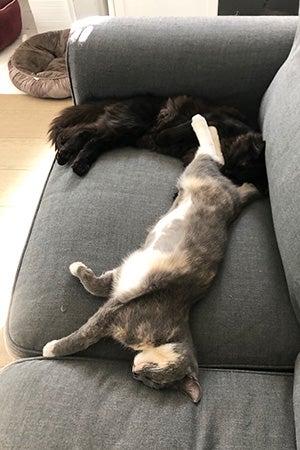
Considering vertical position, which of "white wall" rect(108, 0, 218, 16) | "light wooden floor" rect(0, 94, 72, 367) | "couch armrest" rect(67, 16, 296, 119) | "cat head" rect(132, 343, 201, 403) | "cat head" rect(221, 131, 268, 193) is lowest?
"light wooden floor" rect(0, 94, 72, 367)

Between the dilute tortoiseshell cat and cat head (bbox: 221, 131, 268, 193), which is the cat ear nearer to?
the dilute tortoiseshell cat

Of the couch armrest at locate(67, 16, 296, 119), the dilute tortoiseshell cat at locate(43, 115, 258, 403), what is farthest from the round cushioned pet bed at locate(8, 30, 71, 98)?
the dilute tortoiseshell cat at locate(43, 115, 258, 403)

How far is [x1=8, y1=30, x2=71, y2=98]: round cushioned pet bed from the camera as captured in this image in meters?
2.41

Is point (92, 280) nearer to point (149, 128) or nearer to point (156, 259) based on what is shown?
point (156, 259)

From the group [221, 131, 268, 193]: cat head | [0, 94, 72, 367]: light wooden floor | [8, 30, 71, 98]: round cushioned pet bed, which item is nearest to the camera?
[221, 131, 268, 193]: cat head

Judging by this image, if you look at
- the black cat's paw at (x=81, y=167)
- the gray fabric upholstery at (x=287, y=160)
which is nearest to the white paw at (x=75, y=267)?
the black cat's paw at (x=81, y=167)

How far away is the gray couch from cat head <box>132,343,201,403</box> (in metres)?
0.03

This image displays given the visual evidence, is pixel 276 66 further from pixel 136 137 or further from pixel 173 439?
pixel 173 439

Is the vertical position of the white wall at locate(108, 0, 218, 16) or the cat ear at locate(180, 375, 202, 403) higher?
the white wall at locate(108, 0, 218, 16)

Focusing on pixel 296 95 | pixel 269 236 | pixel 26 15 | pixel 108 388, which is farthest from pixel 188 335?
pixel 26 15

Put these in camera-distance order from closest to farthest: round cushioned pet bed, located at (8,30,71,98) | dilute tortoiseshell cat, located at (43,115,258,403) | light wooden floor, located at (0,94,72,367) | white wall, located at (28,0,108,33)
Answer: dilute tortoiseshell cat, located at (43,115,258,403) < light wooden floor, located at (0,94,72,367) < round cushioned pet bed, located at (8,30,71,98) < white wall, located at (28,0,108,33)

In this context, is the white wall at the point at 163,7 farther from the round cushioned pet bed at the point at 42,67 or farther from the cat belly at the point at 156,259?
the cat belly at the point at 156,259

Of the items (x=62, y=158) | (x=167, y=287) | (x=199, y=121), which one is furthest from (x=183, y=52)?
(x=167, y=287)

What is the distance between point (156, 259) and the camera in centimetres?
121
